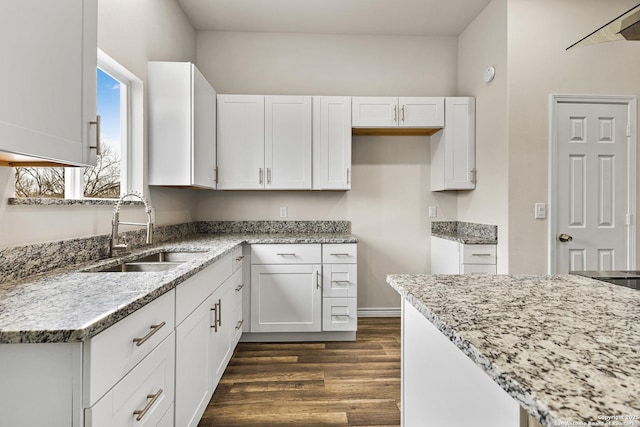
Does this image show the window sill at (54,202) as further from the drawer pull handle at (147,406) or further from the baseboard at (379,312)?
the baseboard at (379,312)

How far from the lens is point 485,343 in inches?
24.1

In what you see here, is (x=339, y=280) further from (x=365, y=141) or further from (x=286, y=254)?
(x=365, y=141)

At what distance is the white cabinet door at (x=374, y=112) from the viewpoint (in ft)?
10.5

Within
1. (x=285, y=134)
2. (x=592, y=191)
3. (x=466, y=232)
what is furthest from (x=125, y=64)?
(x=592, y=191)

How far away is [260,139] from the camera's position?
3.19m

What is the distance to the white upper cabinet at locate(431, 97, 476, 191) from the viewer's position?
3.23 metres

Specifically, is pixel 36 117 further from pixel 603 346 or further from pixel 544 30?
pixel 544 30

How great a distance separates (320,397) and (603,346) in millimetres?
1823

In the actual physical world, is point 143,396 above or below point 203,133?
below

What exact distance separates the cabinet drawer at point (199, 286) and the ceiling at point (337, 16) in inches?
90.8

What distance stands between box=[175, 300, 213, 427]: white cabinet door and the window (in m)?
0.95

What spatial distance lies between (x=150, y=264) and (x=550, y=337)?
1883mm

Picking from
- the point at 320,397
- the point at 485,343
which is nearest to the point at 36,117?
the point at 485,343

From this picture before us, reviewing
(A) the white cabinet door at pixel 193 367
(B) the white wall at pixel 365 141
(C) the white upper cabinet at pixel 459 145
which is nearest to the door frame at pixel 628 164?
(C) the white upper cabinet at pixel 459 145
